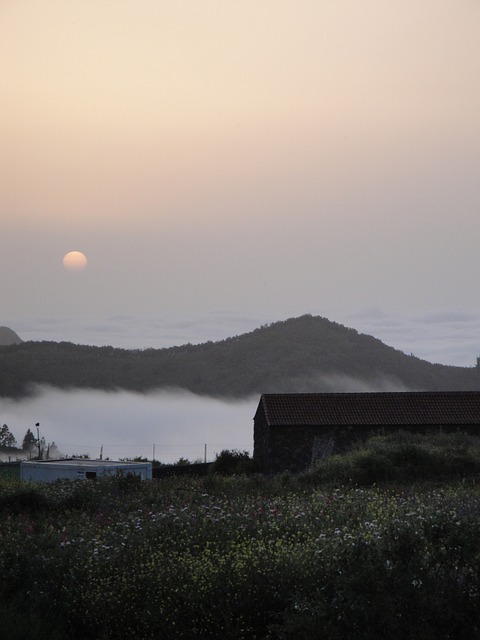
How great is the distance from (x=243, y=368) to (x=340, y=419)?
118 metres

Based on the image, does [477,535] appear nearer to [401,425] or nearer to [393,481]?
[393,481]

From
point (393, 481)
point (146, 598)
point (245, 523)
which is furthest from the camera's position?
point (393, 481)

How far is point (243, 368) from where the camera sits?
164 m

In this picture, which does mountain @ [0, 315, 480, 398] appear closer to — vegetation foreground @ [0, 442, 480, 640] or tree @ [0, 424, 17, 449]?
tree @ [0, 424, 17, 449]

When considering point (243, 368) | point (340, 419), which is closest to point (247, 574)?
point (340, 419)

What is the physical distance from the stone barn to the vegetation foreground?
2207 centimetres

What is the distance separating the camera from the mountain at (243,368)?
15800cm

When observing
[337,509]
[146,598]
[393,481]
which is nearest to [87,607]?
[146,598]

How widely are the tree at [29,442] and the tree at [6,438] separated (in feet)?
18.4

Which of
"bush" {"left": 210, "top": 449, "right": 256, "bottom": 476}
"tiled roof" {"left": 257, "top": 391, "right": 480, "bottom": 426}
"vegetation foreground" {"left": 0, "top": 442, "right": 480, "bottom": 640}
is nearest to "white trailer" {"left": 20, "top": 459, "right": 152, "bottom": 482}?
"bush" {"left": 210, "top": 449, "right": 256, "bottom": 476}

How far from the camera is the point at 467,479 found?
33.5 metres

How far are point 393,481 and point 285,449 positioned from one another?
12.8 metres

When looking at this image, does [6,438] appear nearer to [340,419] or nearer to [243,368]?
[243,368]

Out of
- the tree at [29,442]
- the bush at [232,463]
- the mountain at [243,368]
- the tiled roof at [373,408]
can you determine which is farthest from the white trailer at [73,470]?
the mountain at [243,368]
